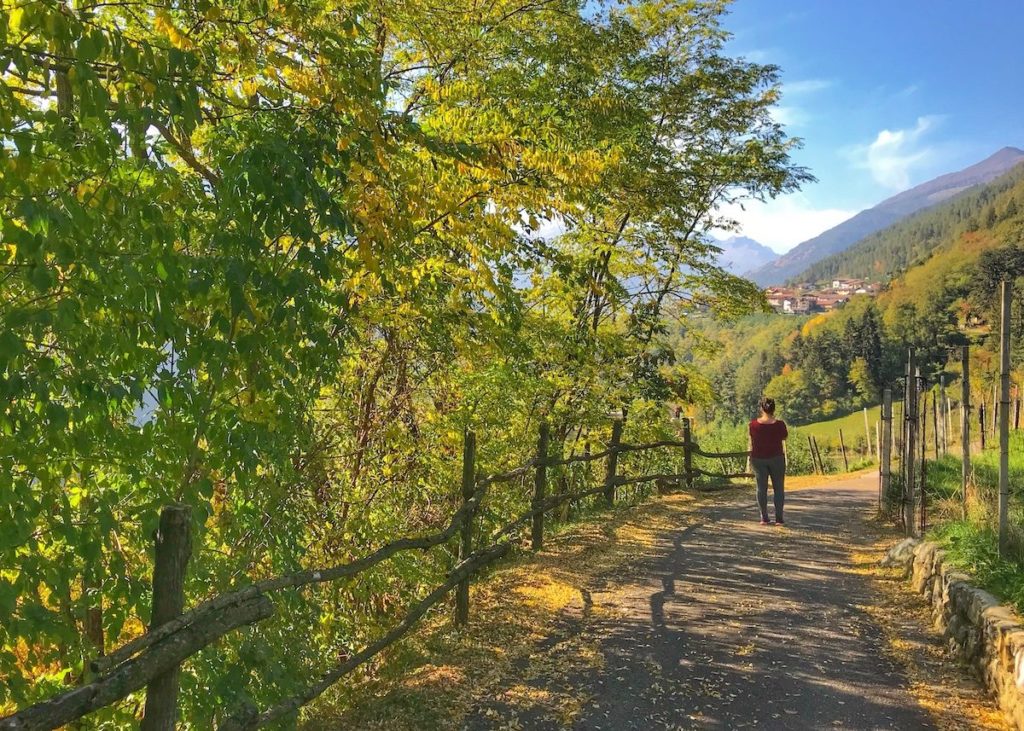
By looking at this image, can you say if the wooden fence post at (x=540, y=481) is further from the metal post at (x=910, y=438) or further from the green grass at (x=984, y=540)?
the metal post at (x=910, y=438)

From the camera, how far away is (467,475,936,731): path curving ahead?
393cm

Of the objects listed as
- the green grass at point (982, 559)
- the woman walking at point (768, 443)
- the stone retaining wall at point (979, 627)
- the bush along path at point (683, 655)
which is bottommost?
the bush along path at point (683, 655)

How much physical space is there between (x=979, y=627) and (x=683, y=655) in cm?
201

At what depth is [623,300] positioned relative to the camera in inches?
404

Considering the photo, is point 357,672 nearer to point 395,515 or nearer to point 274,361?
point 395,515

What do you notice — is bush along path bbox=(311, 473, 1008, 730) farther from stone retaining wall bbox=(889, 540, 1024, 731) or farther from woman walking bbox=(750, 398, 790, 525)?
woman walking bbox=(750, 398, 790, 525)

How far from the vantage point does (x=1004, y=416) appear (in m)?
5.31

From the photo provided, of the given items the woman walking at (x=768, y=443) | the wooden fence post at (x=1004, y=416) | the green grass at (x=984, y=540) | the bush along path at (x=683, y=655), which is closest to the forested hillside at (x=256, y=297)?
the bush along path at (x=683, y=655)

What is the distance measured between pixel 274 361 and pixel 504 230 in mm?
2167

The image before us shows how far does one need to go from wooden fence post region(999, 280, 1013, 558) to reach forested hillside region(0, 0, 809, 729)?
3421 millimetres

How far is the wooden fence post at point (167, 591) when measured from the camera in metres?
2.18

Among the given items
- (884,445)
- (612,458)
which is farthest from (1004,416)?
(612,458)

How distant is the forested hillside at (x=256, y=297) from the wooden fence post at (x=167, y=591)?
26cm

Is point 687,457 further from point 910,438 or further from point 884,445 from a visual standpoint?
point 910,438
